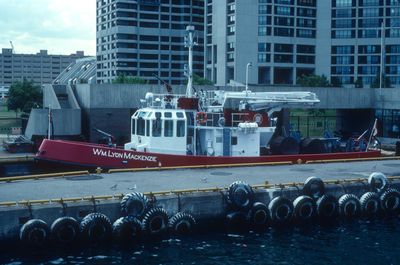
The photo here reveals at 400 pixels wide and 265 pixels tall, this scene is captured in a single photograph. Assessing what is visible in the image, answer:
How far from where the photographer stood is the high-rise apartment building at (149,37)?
116 metres

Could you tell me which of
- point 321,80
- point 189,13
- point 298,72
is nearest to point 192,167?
point 321,80

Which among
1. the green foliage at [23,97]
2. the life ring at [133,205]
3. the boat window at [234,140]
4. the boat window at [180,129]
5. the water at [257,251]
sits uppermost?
the green foliage at [23,97]

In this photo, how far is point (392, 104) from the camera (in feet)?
165

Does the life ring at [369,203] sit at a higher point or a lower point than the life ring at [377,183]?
lower

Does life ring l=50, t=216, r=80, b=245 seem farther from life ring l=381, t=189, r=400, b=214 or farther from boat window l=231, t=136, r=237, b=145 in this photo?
life ring l=381, t=189, r=400, b=214

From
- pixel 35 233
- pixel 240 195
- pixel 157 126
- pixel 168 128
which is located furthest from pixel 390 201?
pixel 35 233

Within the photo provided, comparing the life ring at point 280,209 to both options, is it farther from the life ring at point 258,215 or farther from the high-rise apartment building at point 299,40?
the high-rise apartment building at point 299,40

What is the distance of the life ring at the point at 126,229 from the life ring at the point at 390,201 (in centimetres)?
1255

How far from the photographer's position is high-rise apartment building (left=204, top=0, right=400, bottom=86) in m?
102

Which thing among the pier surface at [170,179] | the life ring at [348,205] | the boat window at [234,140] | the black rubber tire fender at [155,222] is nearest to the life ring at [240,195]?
the pier surface at [170,179]

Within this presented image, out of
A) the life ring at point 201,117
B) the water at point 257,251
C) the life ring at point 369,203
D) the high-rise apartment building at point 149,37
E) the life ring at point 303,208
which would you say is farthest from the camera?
the high-rise apartment building at point 149,37

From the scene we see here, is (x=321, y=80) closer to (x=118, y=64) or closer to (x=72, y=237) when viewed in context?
(x=118, y=64)

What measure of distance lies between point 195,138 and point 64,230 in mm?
12222

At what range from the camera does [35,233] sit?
19359 mm
